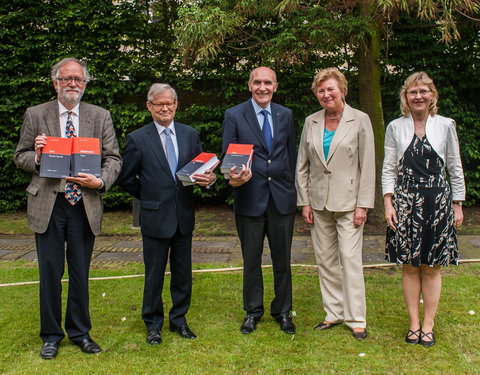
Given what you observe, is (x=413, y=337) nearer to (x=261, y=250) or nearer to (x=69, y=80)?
(x=261, y=250)

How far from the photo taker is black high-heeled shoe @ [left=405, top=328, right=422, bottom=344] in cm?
389

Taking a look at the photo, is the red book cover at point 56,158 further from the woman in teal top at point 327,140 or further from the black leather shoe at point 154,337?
the woman in teal top at point 327,140

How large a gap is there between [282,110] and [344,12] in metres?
3.47

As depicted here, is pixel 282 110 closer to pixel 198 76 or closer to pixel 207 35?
pixel 207 35

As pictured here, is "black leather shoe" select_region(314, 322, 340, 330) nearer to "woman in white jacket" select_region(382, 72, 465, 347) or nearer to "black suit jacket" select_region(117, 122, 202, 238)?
"woman in white jacket" select_region(382, 72, 465, 347)

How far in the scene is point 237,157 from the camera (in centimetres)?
390

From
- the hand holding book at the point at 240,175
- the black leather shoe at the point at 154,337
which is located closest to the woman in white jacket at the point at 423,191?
the hand holding book at the point at 240,175

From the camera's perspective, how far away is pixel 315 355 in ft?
12.2

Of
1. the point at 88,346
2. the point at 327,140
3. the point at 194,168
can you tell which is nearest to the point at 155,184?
the point at 194,168

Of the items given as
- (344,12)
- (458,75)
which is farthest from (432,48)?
(344,12)

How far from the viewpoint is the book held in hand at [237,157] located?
3865mm

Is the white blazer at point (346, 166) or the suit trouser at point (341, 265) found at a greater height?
the white blazer at point (346, 166)

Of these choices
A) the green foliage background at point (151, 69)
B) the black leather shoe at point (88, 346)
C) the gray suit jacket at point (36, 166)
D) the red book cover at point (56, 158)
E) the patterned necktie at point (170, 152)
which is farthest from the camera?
the green foliage background at point (151, 69)

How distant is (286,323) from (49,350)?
1763mm
